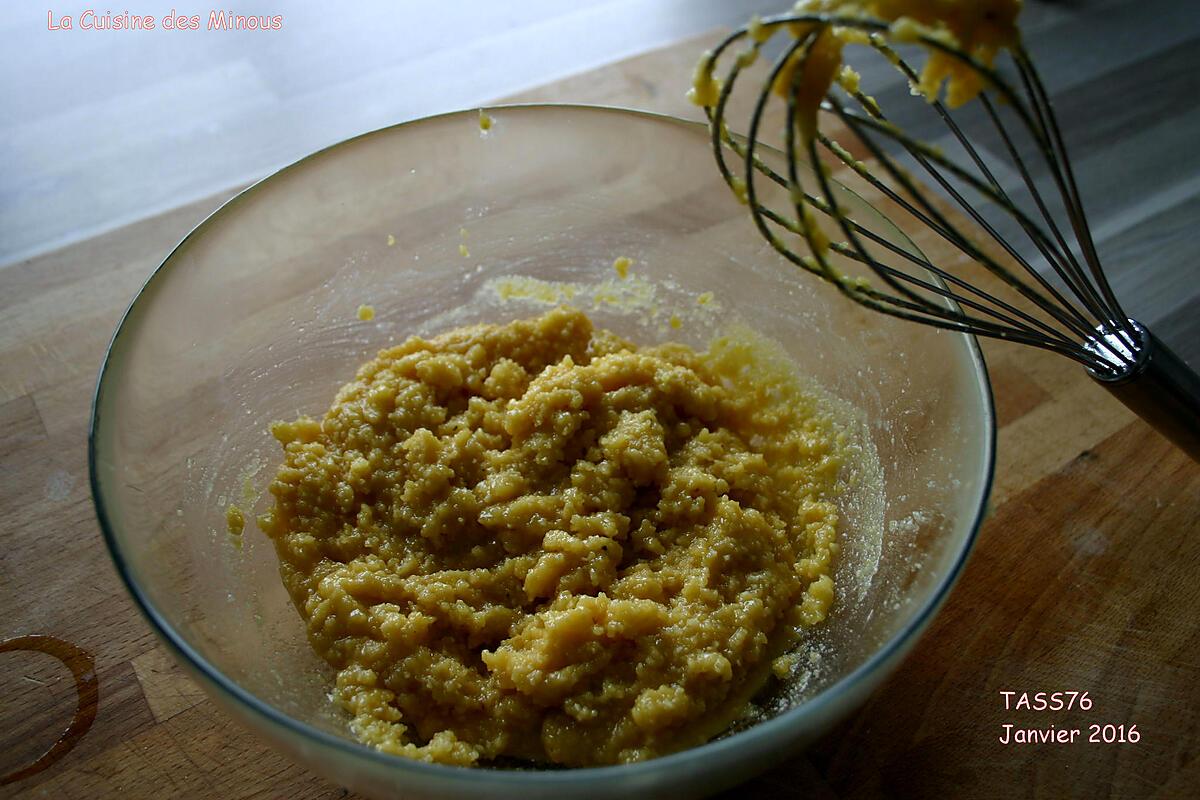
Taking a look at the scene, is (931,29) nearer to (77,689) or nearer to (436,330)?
(436,330)

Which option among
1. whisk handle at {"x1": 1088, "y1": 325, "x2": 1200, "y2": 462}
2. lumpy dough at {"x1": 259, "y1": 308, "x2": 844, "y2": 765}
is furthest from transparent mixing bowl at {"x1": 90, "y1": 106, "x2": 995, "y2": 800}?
whisk handle at {"x1": 1088, "y1": 325, "x2": 1200, "y2": 462}

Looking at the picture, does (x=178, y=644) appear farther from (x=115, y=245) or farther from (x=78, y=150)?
(x=78, y=150)

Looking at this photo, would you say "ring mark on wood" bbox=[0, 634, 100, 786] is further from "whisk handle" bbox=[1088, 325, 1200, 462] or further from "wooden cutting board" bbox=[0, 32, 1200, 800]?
"whisk handle" bbox=[1088, 325, 1200, 462]

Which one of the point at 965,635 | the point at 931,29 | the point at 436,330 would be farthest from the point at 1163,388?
the point at 436,330

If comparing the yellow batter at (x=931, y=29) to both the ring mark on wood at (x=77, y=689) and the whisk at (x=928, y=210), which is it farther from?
the ring mark on wood at (x=77, y=689)

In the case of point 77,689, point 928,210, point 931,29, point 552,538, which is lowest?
point 77,689

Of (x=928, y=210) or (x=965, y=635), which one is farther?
(x=965, y=635)

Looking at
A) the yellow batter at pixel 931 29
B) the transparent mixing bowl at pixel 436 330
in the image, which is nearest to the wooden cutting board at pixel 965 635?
the transparent mixing bowl at pixel 436 330
